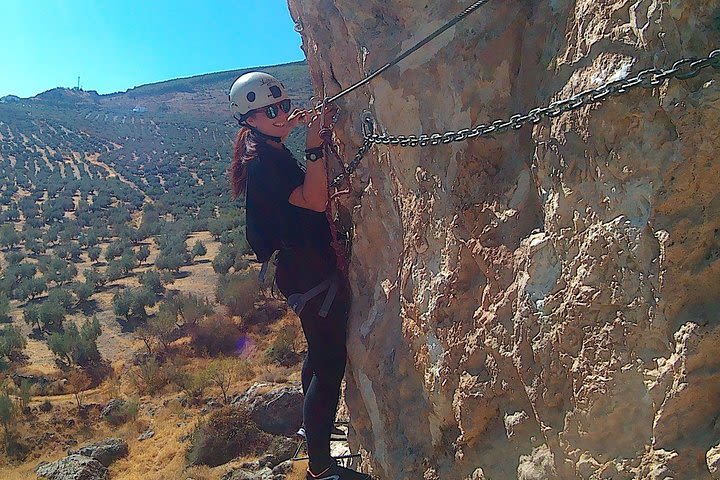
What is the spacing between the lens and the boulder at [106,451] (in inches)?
382

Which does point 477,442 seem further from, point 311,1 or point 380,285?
point 311,1

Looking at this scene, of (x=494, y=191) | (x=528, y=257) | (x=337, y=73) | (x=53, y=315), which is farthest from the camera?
(x=53, y=315)

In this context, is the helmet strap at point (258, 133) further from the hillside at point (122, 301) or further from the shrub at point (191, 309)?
the shrub at point (191, 309)

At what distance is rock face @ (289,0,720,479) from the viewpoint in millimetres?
1646

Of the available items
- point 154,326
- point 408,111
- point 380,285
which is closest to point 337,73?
point 408,111

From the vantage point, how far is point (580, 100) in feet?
6.02

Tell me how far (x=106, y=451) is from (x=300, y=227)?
8.29 m

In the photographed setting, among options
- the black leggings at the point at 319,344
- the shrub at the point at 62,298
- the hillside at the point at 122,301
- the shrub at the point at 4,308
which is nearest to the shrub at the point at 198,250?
the hillside at the point at 122,301

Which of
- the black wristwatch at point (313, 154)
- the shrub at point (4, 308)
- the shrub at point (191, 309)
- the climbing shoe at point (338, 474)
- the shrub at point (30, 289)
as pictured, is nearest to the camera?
the black wristwatch at point (313, 154)

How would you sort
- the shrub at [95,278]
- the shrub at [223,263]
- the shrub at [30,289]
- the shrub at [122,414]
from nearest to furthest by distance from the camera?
1. the shrub at [122,414]
2. the shrub at [30,289]
3. the shrub at [95,278]
4. the shrub at [223,263]

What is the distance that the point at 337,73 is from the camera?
3461 mm

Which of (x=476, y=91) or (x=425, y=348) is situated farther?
(x=425, y=348)

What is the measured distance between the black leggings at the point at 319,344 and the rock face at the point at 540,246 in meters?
0.23

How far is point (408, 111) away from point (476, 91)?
1.39 ft
